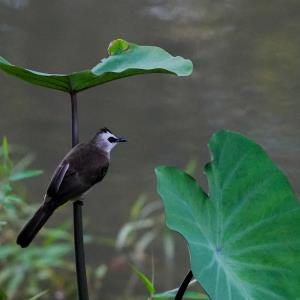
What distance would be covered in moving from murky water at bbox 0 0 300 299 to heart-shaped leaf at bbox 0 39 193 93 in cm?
179

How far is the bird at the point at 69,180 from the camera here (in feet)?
4.15

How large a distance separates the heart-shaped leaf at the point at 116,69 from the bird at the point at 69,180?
4.9 inches

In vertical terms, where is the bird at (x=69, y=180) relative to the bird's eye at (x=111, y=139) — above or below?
below

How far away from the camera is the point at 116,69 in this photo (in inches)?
44.8

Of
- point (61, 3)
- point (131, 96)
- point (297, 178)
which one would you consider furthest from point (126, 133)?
point (61, 3)

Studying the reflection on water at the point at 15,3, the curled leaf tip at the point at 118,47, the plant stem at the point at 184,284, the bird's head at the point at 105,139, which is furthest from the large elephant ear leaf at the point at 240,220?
the reflection on water at the point at 15,3

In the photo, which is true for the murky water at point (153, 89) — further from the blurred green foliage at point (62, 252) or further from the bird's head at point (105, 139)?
the bird's head at point (105, 139)

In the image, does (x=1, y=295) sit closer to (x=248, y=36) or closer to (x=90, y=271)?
(x=90, y=271)

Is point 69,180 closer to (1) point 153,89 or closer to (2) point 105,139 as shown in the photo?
(2) point 105,139

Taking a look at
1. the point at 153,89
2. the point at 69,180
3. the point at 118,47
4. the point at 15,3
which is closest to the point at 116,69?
the point at 118,47

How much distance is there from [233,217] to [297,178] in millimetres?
2033

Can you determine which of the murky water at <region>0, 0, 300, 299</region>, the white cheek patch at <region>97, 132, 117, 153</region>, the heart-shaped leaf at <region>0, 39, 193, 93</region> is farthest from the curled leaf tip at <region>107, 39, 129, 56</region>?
the murky water at <region>0, 0, 300, 299</region>

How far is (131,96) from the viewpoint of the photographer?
11.4ft

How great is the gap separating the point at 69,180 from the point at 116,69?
218 mm
